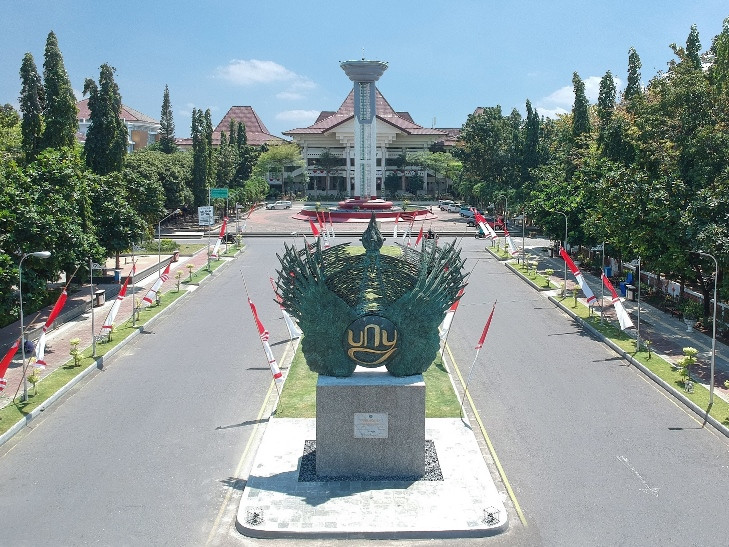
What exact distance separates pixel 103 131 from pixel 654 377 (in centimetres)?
3260

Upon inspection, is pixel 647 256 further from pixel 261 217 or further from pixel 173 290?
pixel 261 217

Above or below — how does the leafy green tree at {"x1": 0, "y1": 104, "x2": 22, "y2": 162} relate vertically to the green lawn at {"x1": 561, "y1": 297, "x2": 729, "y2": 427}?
above

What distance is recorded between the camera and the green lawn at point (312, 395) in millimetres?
20484

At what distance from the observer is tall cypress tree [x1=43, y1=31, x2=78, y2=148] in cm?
3731

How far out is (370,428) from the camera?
16391 millimetres

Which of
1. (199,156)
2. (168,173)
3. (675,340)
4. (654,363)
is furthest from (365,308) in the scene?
(199,156)

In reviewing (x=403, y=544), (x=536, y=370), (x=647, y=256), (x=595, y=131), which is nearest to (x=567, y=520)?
(x=403, y=544)

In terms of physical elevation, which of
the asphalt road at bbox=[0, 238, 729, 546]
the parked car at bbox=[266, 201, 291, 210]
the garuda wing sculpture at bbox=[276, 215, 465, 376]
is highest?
the parked car at bbox=[266, 201, 291, 210]

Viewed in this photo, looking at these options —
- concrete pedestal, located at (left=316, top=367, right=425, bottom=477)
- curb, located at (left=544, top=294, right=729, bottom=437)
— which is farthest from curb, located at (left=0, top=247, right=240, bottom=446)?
curb, located at (left=544, top=294, right=729, bottom=437)

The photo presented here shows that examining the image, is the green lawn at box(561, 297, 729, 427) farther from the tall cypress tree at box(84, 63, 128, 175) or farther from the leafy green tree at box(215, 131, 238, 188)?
the leafy green tree at box(215, 131, 238, 188)

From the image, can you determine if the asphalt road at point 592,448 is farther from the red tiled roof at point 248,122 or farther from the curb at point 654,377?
the red tiled roof at point 248,122

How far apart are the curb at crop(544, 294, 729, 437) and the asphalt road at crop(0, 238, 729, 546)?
0.36 metres

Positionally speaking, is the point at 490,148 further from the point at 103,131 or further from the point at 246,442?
the point at 246,442

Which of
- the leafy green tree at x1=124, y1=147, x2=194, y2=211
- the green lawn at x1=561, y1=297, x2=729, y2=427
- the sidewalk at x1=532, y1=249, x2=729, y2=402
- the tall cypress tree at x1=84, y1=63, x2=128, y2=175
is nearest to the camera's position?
the green lawn at x1=561, y1=297, x2=729, y2=427
